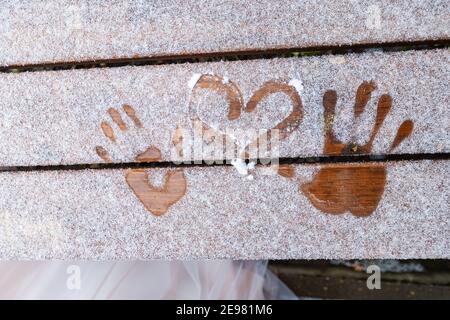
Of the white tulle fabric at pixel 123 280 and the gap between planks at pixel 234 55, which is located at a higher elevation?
the gap between planks at pixel 234 55

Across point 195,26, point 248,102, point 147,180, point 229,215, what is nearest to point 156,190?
point 147,180

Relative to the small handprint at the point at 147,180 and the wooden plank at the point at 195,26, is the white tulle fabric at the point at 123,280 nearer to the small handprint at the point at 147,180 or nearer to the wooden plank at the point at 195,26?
the small handprint at the point at 147,180

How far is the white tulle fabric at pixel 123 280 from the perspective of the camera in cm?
115

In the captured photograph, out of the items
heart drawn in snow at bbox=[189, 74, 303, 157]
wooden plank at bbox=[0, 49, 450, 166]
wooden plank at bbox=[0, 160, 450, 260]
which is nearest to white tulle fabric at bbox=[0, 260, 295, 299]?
wooden plank at bbox=[0, 160, 450, 260]

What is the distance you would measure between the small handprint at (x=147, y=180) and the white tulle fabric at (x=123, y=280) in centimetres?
20

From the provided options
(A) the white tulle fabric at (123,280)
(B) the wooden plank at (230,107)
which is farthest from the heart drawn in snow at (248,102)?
(A) the white tulle fabric at (123,280)

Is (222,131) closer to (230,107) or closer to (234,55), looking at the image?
(230,107)

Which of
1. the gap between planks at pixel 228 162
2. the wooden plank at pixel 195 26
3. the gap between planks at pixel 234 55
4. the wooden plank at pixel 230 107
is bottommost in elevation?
the gap between planks at pixel 228 162

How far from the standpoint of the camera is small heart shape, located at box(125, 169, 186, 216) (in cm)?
113

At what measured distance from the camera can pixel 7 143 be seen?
45.9 inches

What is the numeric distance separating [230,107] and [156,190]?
0.29 m
